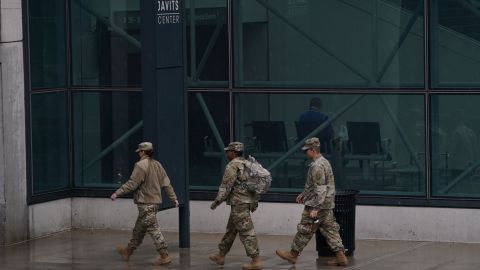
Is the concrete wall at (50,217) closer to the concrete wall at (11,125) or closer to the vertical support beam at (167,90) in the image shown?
the concrete wall at (11,125)

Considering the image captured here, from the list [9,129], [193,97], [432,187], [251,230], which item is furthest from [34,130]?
[432,187]

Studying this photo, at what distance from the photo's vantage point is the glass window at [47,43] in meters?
20.8

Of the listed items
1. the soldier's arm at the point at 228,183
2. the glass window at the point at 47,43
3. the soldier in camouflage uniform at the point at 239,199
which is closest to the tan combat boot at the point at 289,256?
the soldier in camouflage uniform at the point at 239,199

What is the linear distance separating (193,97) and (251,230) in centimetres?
426

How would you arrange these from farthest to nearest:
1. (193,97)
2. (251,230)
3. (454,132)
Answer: (193,97) → (454,132) → (251,230)

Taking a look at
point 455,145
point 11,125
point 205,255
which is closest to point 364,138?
point 455,145

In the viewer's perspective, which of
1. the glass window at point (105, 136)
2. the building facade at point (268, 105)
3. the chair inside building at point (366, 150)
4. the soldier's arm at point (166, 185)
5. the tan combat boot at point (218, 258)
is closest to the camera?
the tan combat boot at point (218, 258)

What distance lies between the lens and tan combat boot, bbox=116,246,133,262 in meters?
18.4

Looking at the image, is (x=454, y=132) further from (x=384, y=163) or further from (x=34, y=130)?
(x=34, y=130)

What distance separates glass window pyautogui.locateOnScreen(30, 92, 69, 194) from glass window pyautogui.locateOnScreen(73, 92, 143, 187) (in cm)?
25

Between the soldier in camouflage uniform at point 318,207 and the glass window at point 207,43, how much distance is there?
3.84 m

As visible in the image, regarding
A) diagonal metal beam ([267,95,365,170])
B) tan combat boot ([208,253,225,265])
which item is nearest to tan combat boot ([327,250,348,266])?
tan combat boot ([208,253,225,265])

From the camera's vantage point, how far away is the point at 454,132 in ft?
65.0

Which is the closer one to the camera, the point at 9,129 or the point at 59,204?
the point at 9,129
